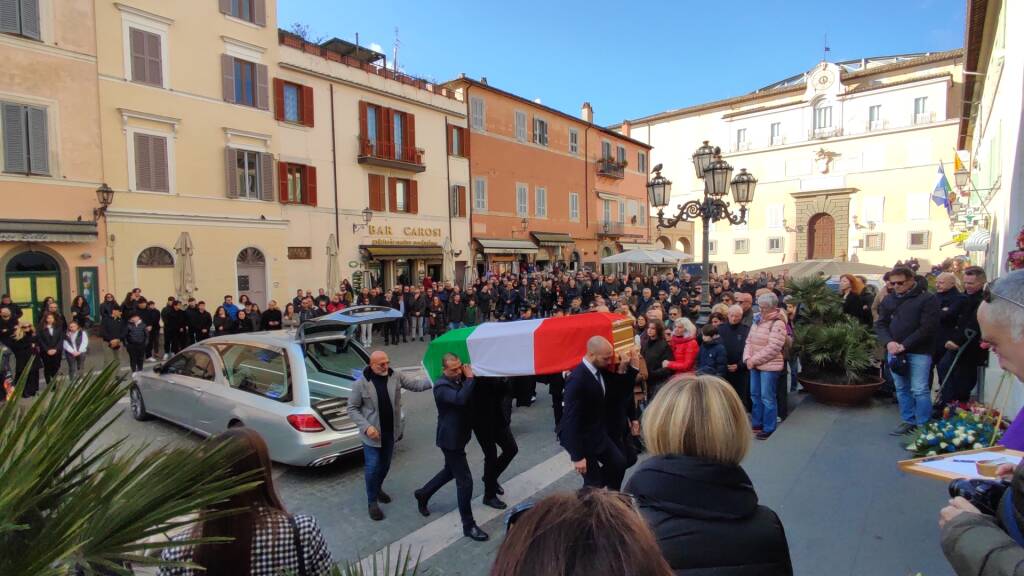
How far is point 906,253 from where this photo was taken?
135ft

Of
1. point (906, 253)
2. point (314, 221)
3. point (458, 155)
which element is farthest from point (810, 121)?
point (314, 221)

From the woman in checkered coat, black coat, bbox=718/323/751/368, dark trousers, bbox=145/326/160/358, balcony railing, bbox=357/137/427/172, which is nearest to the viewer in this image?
the woman in checkered coat

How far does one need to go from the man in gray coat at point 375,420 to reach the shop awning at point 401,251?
1810 centimetres

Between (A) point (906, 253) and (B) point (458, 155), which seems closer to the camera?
(B) point (458, 155)

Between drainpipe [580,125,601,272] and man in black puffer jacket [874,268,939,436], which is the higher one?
drainpipe [580,125,601,272]

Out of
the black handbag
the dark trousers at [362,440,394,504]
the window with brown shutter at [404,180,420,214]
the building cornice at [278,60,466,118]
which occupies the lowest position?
the dark trousers at [362,440,394,504]

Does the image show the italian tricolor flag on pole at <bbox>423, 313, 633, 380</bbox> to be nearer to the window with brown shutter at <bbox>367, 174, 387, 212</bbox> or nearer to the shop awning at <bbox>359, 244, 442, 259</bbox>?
the shop awning at <bbox>359, 244, 442, 259</bbox>

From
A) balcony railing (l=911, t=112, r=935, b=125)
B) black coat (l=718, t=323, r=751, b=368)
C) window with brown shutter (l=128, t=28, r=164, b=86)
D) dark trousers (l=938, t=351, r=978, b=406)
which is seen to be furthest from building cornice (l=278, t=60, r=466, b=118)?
balcony railing (l=911, t=112, r=935, b=125)

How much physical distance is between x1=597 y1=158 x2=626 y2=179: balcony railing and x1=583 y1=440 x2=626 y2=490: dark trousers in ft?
109

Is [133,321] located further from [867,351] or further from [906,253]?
[906,253]

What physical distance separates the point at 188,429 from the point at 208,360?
120 cm

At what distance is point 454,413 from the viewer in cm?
500

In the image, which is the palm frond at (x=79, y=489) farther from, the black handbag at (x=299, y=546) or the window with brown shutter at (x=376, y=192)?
the window with brown shutter at (x=376, y=192)

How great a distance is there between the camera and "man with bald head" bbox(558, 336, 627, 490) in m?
4.55
